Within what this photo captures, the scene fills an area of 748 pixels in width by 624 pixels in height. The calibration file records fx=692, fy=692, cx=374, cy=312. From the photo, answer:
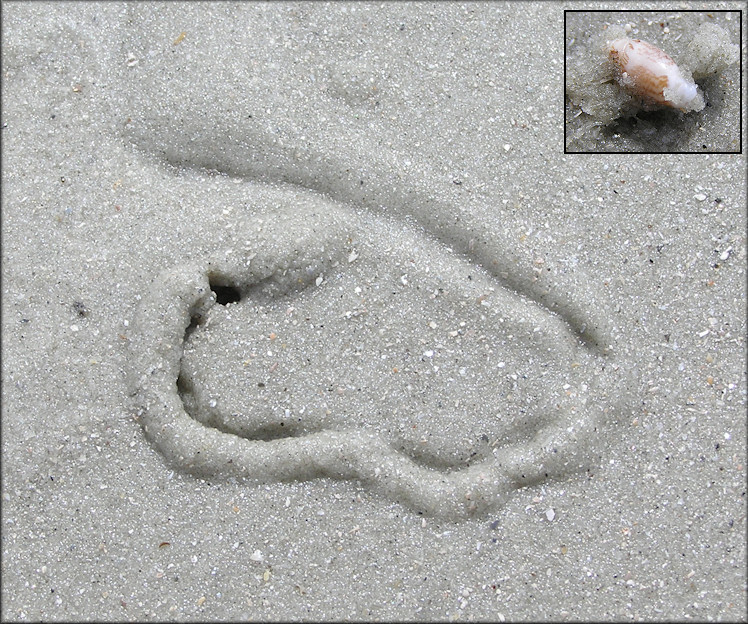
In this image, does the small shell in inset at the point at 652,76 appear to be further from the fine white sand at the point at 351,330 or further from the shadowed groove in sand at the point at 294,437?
the shadowed groove in sand at the point at 294,437

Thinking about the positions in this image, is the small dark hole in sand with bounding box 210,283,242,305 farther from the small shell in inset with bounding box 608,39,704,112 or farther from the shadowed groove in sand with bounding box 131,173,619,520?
the small shell in inset with bounding box 608,39,704,112

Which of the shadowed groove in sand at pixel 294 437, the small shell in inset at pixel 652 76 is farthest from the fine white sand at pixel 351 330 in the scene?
the small shell in inset at pixel 652 76

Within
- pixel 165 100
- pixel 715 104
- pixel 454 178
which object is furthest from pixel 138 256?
pixel 715 104

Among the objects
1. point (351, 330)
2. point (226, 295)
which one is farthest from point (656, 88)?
point (226, 295)

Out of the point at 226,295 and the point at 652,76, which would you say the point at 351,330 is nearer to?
the point at 226,295

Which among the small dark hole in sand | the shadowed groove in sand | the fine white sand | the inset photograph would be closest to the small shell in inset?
the inset photograph

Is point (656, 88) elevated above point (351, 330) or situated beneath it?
elevated above

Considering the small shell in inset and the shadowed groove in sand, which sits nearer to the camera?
the shadowed groove in sand

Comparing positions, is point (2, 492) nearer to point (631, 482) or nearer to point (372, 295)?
point (372, 295)
